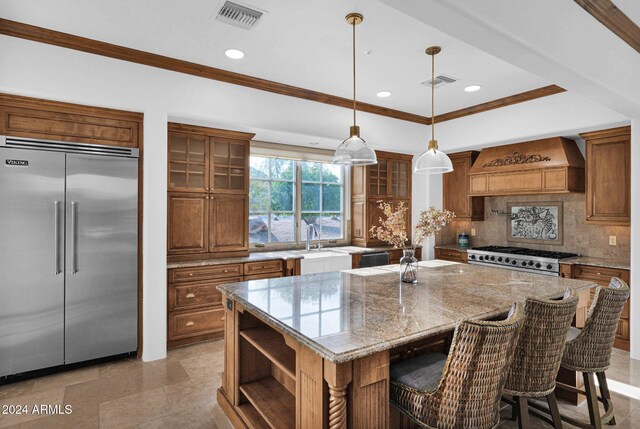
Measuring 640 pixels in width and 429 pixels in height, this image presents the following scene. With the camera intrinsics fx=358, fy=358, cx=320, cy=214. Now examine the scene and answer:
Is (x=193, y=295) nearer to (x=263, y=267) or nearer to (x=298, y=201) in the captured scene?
(x=263, y=267)

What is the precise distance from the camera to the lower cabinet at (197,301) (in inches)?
149

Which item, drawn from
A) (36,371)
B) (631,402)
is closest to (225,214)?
(36,371)

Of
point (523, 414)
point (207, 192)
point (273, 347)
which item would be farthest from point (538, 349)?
point (207, 192)

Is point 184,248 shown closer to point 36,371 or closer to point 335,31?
point 36,371

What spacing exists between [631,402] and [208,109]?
452 centimetres

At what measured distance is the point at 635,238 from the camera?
11.9 feet

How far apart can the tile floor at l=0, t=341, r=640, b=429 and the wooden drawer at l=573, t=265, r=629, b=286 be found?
2.76 feet

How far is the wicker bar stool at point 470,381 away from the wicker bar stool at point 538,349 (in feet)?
0.75

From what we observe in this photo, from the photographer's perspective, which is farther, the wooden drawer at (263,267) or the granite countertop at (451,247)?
the granite countertop at (451,247)

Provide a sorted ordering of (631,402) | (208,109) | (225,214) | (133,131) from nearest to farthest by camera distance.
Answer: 1. (631,402)
2. (133,131)
3. (208,109)
4. (225,214)

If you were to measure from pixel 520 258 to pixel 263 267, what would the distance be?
333 cm

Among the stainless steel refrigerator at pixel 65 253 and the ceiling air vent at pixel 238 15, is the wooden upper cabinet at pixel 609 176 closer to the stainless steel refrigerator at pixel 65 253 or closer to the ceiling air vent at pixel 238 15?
the ceiling air vent at pixel 238 15

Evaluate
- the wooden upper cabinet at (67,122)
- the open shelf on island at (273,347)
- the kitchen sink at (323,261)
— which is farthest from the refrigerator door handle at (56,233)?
the kitchen sink at (323,261)

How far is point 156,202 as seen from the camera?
11.6 ft
